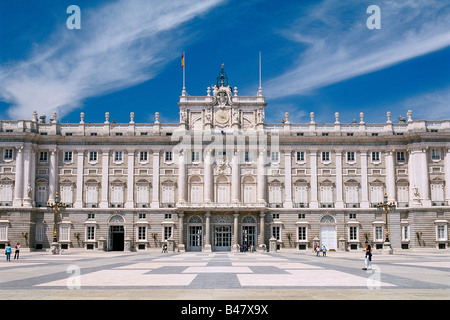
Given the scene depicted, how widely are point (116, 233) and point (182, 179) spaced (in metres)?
11.0

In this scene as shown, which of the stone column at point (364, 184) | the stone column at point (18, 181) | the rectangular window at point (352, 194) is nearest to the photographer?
the stone column at point (18, 181)

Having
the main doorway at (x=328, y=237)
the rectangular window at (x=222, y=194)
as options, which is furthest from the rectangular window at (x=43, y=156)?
the main doorway at (x=328, y=237)

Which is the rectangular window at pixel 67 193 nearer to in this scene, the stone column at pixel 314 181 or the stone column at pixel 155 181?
the stone column at pixel 155 181

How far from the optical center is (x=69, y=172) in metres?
63.5

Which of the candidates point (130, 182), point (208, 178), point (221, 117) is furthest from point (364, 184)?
point (130, 182)

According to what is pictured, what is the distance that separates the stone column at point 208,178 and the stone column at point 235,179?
2.68m

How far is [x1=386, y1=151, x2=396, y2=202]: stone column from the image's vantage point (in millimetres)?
62506

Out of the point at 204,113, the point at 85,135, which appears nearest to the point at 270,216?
the point at 204,113

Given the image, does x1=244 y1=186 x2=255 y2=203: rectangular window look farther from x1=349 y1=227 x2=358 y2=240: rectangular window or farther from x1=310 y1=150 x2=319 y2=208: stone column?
x1=349 y1=227 x2=358 y2=240: rectangular window

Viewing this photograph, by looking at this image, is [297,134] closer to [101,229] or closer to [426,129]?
[426,129]

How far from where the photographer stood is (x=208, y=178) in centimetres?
6284

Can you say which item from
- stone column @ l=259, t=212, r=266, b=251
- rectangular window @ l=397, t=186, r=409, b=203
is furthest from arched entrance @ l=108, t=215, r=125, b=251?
rectangular window @ l=397, t=186, r=409, b=203

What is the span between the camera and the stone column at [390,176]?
205ft
